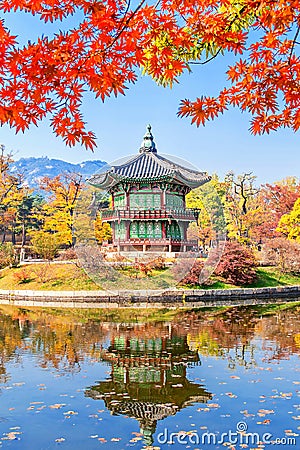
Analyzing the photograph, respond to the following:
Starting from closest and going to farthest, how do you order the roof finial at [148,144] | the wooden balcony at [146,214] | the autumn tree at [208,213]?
the wooden balcony at [146,214] < the autumn tree at [208,213] < the roof finial at [148,144]

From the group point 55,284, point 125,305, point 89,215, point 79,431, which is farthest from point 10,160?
point 79,431

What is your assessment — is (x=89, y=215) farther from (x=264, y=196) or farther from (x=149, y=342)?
(x=264, y=196)

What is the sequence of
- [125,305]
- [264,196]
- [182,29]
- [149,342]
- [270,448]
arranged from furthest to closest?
[264,196] → [125,305] → [149,342] → [270,448] → [182,29]

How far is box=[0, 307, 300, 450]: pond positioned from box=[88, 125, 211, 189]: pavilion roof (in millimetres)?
14141

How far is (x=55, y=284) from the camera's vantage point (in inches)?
779

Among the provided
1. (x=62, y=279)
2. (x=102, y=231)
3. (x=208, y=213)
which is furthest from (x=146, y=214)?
(x=208, y=213)

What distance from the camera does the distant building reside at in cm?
2414

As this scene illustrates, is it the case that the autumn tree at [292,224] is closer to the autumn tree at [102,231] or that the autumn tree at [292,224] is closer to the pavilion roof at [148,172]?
the pavilion roof at [148,172]

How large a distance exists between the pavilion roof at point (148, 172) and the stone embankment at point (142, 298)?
7.73 m

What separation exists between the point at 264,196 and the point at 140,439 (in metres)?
35.5

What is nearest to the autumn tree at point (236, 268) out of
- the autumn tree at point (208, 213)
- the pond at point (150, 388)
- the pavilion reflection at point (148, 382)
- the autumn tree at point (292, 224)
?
the autumn tree at point (208, 213)

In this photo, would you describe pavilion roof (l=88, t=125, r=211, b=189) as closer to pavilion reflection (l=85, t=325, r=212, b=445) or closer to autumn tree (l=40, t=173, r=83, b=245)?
autumn tree (l=40, t=173, r=83, b=245)

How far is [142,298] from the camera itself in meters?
17.7

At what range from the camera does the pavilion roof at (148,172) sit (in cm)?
2425
